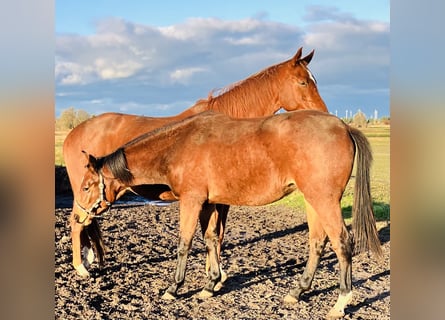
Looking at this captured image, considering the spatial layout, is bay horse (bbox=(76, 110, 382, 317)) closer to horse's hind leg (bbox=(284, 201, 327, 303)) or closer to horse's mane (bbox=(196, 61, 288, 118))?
horse's hind leg (bbox=(284, 201, 327, 303))

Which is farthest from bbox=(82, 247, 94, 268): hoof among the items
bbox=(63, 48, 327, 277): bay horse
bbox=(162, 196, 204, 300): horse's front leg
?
bbox=(162, 196, 204, 300): horse's front leg

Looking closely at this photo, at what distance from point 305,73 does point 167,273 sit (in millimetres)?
3003

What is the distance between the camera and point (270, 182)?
12.3ft

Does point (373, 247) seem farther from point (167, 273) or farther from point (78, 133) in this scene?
point (78, 133)

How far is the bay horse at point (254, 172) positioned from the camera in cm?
352

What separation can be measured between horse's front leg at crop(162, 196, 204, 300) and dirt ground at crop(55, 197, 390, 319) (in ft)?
0.50

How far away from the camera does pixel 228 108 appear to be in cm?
518

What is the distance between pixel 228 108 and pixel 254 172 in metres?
1.61

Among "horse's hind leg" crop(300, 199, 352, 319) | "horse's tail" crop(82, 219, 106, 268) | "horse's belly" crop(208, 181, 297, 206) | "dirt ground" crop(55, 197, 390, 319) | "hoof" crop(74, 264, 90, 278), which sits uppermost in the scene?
"horse's belly" crop(208, 181, 297, 206)

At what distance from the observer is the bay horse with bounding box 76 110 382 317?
3.52m

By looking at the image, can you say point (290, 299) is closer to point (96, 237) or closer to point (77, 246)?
point (96, 237)

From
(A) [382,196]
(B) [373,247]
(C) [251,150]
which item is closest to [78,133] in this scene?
(C) [251,150]

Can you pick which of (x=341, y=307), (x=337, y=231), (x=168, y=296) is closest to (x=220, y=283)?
(x=168, y=296)

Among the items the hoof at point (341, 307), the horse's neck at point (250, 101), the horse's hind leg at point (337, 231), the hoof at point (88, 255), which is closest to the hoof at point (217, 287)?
the hoof at point (341, 307)
